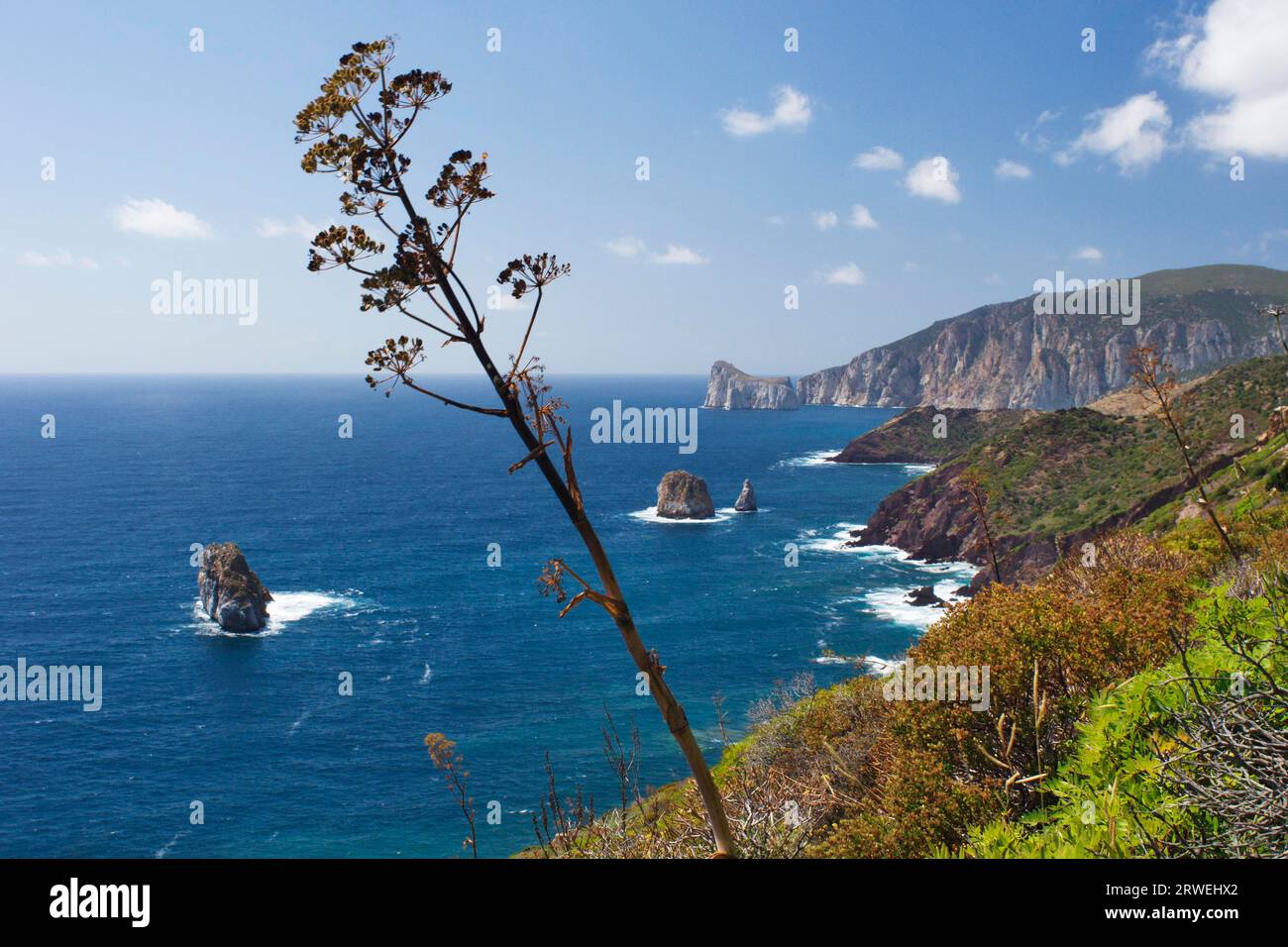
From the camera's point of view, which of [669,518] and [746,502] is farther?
[746,502]

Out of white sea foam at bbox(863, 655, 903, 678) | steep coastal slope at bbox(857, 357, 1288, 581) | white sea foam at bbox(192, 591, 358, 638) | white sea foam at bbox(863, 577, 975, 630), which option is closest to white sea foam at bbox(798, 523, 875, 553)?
steep coastal slope at bbox(857, 357, 1288, 581)

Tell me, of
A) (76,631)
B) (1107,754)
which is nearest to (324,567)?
(76,631)

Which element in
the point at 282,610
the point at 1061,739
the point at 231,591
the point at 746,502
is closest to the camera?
the point at 1061,739

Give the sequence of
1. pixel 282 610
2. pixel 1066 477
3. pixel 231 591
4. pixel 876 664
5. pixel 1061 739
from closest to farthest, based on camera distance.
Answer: pixel 1061 739 < pixel 876 664 < pixel 231 591 < pixel 282 610 < pixel 1066 477

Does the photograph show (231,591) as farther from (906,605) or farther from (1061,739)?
(1061,739)

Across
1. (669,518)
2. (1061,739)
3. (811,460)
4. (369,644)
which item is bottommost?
(369,644)

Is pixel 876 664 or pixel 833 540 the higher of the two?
pixel 833 540

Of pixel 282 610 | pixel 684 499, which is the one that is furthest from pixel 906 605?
pixel 282 610
